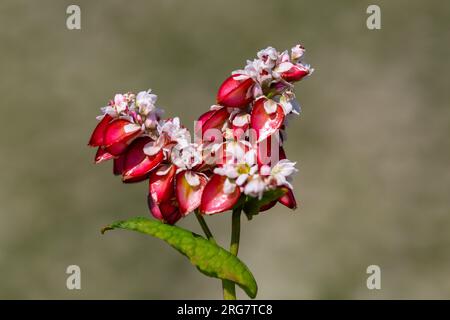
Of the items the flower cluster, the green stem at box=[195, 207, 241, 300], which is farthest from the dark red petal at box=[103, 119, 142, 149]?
the green stem at box=[195, 207, 241, 300]

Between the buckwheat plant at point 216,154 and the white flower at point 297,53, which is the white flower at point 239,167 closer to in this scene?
the buckwheat plant at point 216,154

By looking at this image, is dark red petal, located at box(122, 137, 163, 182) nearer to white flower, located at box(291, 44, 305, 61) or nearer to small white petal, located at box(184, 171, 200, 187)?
small white petal, located at box(184, 171, 200, 187)

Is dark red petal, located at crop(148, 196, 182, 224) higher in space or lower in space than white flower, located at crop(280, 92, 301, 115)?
lower

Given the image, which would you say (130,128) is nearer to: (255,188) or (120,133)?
(120,133)

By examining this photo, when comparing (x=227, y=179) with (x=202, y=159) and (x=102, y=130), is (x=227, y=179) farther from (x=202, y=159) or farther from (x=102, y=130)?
(x=102, y=130)

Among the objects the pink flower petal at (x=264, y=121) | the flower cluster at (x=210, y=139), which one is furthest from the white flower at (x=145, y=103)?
the pink flower petal at (x=264, y=121)
